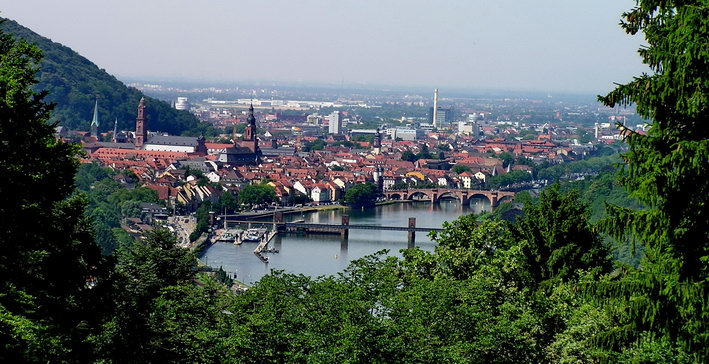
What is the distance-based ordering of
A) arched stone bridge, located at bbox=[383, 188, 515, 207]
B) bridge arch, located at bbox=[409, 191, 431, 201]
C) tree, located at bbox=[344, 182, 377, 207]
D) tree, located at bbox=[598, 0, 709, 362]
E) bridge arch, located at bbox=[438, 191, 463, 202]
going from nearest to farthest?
tree, located at bbox=[598, 0, 709, 362]
tree, located at bbox=[344, 182, 377, 207]
arched stone bridge, located at bbox=[383, 188, 515, 207]
bridge arch, located at bbox=[438, 191, 463, 202]
bridge arch, located at bbox=[409, 191, 431, 201]

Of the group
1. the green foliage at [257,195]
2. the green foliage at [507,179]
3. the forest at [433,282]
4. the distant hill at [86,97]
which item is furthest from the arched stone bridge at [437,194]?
the forest at [433,282]

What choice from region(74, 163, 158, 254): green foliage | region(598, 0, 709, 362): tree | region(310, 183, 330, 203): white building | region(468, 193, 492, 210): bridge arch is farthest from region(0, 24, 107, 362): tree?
region(468, 193, 492, 210): bridge arch

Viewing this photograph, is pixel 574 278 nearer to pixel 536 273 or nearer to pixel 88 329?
pixel 536 273

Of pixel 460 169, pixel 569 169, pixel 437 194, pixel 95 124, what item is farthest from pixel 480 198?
pixel 95 124

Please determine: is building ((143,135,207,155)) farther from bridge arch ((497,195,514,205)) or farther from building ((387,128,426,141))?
building ((387,128,426,141))

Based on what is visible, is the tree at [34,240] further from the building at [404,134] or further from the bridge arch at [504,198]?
the building at [404,134]

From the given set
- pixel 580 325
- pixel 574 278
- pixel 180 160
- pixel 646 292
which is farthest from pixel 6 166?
pixel 180 160
